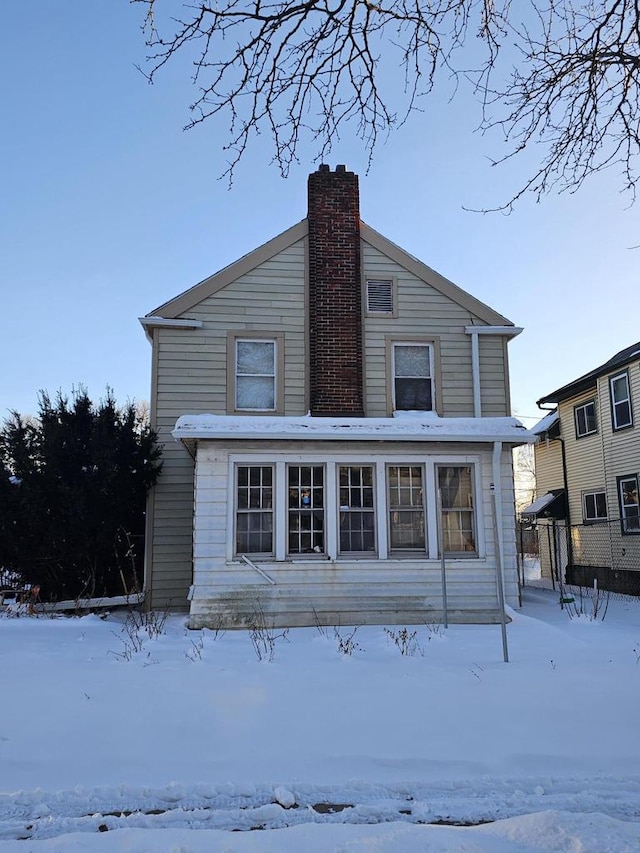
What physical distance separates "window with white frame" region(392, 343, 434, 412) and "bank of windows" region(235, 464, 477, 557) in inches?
107

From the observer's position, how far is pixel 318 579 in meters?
10.1

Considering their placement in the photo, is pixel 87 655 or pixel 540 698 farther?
pixel 87 655

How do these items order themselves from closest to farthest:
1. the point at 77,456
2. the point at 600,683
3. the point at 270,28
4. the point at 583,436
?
1. the point at 270,28
2. the point at 600,683
3. the point at 77,456
4. the point at 583,436

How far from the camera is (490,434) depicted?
10.5 metres

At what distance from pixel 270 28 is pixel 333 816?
5.40 meters

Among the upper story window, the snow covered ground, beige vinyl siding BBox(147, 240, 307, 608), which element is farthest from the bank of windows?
the upper story window

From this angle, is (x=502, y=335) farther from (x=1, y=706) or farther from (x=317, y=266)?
(x=1, y=706)

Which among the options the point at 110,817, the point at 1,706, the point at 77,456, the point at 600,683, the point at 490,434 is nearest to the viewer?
the point at 110,817

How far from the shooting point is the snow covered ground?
3.33m

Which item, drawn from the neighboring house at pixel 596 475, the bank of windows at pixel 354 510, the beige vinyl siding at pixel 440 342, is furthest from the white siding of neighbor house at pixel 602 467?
the bank of windows at pixel 354 510

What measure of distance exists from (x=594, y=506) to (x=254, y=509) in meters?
12.7

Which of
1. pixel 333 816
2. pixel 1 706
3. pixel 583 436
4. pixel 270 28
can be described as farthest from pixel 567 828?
pixel 583 436

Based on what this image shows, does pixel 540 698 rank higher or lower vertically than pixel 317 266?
lower

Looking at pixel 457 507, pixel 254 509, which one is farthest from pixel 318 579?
pixel 457 507
